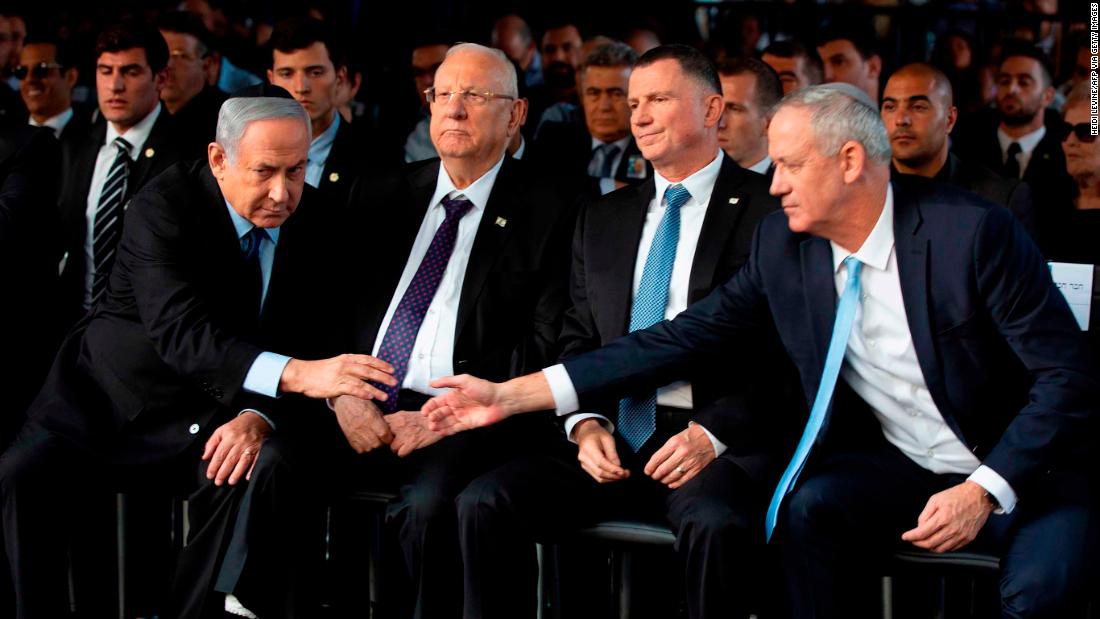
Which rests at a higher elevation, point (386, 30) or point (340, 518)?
point (386, 30)

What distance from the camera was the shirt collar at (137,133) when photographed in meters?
4.74

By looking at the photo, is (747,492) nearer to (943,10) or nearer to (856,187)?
(856,187)

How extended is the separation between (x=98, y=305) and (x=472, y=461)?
4.00 feet

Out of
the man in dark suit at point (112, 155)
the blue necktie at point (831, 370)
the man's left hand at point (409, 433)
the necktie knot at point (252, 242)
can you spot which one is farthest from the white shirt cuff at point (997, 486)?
the man in dark suit at point (112, 155)

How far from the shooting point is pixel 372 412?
3.54m

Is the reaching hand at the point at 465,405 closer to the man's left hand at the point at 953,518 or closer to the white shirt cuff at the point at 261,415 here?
the white shirt cuff at the point at 261,415

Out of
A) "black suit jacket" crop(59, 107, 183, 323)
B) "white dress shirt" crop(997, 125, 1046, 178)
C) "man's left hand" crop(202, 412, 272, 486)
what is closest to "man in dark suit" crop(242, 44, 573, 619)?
"man's left hand" crop(202, 412, 272, 486)

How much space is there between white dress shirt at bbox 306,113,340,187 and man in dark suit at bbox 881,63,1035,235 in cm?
A: 201

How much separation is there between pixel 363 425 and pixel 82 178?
1757mm

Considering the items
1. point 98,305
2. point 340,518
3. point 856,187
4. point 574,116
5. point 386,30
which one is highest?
point 386,30

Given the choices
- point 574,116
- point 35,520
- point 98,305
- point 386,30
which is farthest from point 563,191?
point 386,30

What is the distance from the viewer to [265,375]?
3.50 m

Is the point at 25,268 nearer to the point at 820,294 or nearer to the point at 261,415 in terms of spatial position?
the point at 261,415

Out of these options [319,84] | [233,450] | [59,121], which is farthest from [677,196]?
[59,121]
